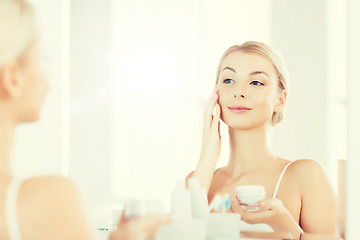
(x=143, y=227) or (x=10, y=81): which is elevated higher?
(x=10, y=81)

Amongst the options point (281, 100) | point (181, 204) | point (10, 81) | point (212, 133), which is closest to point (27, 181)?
point (10, 81)

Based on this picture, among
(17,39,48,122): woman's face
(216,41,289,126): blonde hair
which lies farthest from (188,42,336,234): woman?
(17,39,48,122): woman's face

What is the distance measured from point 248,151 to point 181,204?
0.75 feet

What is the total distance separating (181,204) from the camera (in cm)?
119

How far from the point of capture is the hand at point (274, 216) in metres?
1.18

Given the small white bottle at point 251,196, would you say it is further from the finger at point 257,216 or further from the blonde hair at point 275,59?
the blonde hair at point 275,59

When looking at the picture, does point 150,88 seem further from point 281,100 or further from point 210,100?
point 281,100

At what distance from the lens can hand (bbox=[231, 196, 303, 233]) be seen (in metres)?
1.18

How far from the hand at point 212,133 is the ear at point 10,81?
0.53 m

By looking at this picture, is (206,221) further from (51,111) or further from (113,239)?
(51,111)

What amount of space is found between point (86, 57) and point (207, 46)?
357mm

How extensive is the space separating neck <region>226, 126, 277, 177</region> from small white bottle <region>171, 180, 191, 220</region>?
14cm

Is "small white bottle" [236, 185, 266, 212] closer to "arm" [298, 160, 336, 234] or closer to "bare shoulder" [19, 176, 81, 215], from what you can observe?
"arm" [298, 160, 336, 234]

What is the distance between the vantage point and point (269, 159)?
122 centimetres
